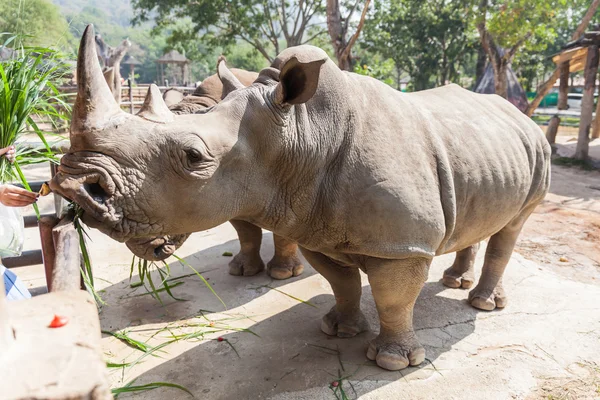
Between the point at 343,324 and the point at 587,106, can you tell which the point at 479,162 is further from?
the point at 587,106

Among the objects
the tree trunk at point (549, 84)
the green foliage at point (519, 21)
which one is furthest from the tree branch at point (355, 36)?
the tree trunk at point (549, 84)

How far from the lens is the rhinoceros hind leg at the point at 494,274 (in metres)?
4.05

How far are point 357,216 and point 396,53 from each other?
2719 centimetres

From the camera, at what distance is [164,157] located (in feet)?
7.21

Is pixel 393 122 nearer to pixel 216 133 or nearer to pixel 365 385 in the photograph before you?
pixel 216 133

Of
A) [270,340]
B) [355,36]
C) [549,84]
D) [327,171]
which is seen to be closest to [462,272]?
[270,340]

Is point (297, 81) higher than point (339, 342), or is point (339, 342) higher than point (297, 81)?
point (297, 81)

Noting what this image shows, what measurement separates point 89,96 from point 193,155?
0.48 m

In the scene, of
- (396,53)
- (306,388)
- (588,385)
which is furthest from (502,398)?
(396,53)

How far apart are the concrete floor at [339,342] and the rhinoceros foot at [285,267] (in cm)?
8

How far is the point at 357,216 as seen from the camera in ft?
8.93

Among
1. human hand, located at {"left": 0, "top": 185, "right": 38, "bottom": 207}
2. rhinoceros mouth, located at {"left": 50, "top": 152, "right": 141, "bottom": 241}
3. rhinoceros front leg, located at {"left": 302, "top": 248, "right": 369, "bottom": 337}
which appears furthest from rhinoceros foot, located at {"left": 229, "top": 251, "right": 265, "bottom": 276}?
rhinoceros mouth, located at {"left": 50, "top": 152, "right": 141, "bottom": 241}

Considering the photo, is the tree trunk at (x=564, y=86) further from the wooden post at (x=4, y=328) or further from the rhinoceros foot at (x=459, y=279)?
the wooden post at (x=4, y=328)

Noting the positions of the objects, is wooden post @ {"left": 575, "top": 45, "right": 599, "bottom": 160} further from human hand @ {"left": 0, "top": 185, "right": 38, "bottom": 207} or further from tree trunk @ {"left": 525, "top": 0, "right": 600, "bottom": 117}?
human hand @ {"left": 0, "top": 185, "right": 38, "bottom": 207}
